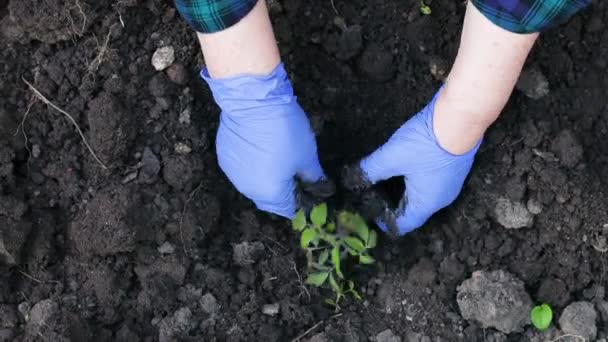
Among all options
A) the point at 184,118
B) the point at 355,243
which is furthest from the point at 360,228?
the point at 184,118

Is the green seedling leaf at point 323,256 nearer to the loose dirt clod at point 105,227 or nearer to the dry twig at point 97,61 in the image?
the loose dirt clod at point 105,227

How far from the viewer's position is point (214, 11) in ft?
5.57

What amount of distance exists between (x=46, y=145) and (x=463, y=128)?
108 cm

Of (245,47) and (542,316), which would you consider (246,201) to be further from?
(542,316)

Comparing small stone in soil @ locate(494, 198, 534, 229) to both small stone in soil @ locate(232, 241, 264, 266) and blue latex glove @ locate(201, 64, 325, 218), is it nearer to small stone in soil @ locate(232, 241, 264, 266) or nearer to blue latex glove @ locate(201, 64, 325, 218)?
blue latex glove @ locate(201, 64, 325, 218)

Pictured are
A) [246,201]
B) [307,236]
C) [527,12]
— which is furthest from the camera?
[246,201]

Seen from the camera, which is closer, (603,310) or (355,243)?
(355,243)

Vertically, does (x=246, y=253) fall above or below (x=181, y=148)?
below

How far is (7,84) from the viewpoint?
1.96m

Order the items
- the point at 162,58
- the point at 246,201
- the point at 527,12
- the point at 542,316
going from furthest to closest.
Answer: the point at 246,201 → the point at 162,58 → the point at 542,316 → the point at 527,12

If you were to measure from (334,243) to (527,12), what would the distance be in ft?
2.34

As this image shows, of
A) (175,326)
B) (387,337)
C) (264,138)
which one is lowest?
(387,337)

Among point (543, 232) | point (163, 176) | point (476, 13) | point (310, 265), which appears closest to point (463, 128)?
point (476, 13)

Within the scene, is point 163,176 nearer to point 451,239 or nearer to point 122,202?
point 122,202
